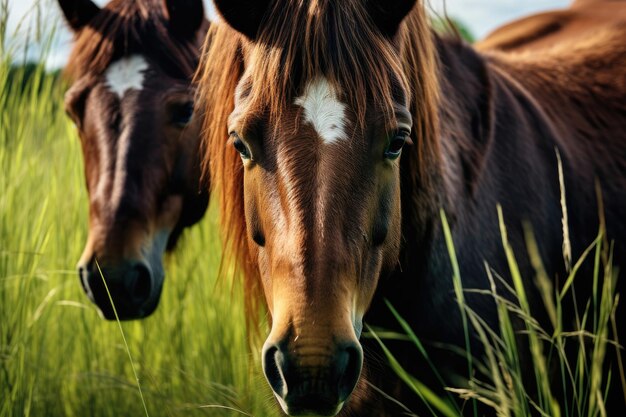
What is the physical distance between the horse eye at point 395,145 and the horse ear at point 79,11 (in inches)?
83.9

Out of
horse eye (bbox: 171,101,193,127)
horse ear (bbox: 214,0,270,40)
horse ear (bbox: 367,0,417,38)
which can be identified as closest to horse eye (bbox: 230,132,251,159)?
horse ear (bbox: 214,0,270,40)

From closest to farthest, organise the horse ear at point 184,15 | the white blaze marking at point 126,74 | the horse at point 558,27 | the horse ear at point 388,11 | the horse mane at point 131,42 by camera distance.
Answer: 1. the horse ear at point 388,11
2. the white blaze marking at point 126,74
3. the horse mane at point 131,42
4. the horse ear at point 184,15
5. the horse at point 558,27

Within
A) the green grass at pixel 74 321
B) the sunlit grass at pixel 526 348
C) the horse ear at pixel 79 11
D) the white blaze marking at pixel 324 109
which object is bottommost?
the green grass at pixel 74 321

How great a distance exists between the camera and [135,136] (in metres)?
2.85

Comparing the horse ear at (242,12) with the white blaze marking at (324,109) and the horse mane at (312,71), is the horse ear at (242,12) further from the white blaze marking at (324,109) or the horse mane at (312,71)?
the white blaze marking at (324,109)

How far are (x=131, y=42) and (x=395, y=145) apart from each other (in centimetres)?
175

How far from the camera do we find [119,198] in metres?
2.75

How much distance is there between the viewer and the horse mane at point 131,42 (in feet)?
10.1

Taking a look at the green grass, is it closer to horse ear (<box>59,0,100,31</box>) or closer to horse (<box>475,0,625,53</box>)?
horse ear (<box>59,0,100,31</box>)

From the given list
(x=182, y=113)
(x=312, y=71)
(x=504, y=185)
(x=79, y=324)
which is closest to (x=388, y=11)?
(x=312, y=71)

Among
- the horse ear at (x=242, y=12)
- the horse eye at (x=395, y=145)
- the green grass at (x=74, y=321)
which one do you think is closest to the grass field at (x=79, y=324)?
the green grass at (x=74, y=321)

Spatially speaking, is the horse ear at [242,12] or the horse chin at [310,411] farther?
the horse ear at [242,12]

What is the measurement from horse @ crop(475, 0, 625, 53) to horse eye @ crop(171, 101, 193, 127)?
216 centimetres

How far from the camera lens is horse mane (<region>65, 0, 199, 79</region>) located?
3.07 metres
